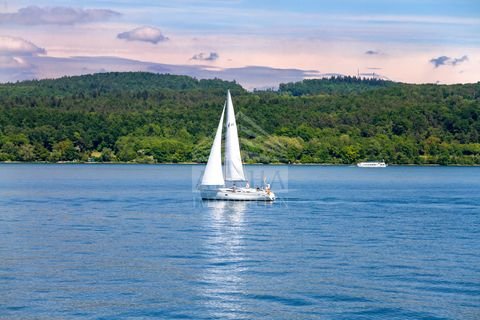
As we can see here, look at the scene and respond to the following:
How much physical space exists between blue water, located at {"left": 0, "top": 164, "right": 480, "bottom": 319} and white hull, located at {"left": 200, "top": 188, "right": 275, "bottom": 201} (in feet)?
10.3

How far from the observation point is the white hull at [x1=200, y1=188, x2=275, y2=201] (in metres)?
82.1

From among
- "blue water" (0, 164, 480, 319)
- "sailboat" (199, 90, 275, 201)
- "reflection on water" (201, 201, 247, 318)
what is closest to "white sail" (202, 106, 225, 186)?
"sailboat" (199, 90, 275, 201)

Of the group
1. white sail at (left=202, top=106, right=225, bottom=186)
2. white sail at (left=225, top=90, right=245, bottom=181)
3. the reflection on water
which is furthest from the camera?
white sail at (left=225, top=90, right=245, bottom=181)

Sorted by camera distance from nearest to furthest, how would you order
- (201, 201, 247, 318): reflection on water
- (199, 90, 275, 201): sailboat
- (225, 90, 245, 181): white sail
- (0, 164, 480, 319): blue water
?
(0, 164, 480, 319): blue water
(201, 201, 247, 318): reflection on water
(199, 90, 275, 201): sailboat
(225, 90, 245, 181): white sail

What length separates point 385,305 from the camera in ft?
114

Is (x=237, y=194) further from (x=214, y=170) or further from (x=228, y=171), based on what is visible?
(x=214, y=170)

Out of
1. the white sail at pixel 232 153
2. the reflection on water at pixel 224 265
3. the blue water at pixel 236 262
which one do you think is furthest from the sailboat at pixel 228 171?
the reflection on water at pixel 224 265

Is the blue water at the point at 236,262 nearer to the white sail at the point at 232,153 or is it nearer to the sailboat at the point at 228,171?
the sailboat at the point at 228,171

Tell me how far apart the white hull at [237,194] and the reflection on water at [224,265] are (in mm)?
9935

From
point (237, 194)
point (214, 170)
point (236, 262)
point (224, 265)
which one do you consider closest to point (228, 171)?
point (214, 170)

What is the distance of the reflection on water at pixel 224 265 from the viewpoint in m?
34.8

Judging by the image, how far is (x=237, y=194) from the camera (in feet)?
269

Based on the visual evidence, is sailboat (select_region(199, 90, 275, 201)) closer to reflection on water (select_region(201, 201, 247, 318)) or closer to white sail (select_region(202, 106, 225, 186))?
white sail (select_region(202, 106, 225, 186))

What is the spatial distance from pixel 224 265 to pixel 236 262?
1.11m
